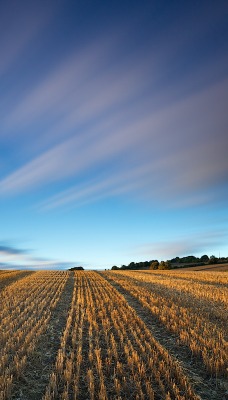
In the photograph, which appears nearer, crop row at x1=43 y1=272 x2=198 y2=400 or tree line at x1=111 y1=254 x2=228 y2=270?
crop row at x1=43 y1=272 x2=198 y2=400

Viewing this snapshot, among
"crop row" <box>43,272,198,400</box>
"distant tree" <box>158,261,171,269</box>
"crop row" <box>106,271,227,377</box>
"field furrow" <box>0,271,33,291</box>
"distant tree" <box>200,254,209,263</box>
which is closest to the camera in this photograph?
"crop row" <box>43,272,198,400</box>

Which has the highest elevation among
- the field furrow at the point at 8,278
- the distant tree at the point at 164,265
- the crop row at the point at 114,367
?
the distant tree at the point at 164,265


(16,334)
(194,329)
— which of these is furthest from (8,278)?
(194,329)

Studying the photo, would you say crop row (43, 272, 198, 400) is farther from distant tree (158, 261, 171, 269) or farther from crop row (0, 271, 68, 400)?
distant tree (158, 261, 171, 269)

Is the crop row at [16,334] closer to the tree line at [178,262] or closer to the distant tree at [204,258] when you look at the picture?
the tree line at [178,262]

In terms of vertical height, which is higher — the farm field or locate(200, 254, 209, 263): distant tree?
locate(200, 254, 209, 263): distant tree

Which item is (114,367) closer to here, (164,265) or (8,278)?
(8,278)

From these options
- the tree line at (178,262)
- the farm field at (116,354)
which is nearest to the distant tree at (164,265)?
the tree line at (178,262)

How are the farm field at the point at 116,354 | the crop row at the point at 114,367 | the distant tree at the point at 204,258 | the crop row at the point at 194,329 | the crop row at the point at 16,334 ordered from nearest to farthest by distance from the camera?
the crop row at the point at 114,367 < the farm field at the point at 116,354 < the crop row at the point at 16,334 < the crop row at the point at 194,329 < the distant tree at the point at 204,258

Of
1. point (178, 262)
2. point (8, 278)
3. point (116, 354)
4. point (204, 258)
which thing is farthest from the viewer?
point (178, 262)

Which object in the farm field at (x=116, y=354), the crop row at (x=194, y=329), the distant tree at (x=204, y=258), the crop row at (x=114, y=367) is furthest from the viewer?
the distant tree at (x=204, y=258)

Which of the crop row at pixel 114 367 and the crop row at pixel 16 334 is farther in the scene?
the crop row at pixel 16 334

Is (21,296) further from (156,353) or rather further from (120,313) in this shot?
(156,353)

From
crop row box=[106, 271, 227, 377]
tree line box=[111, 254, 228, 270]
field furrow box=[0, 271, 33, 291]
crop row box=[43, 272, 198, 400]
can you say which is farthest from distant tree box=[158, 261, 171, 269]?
→ crop row box=[43, 272, 198, 400]
